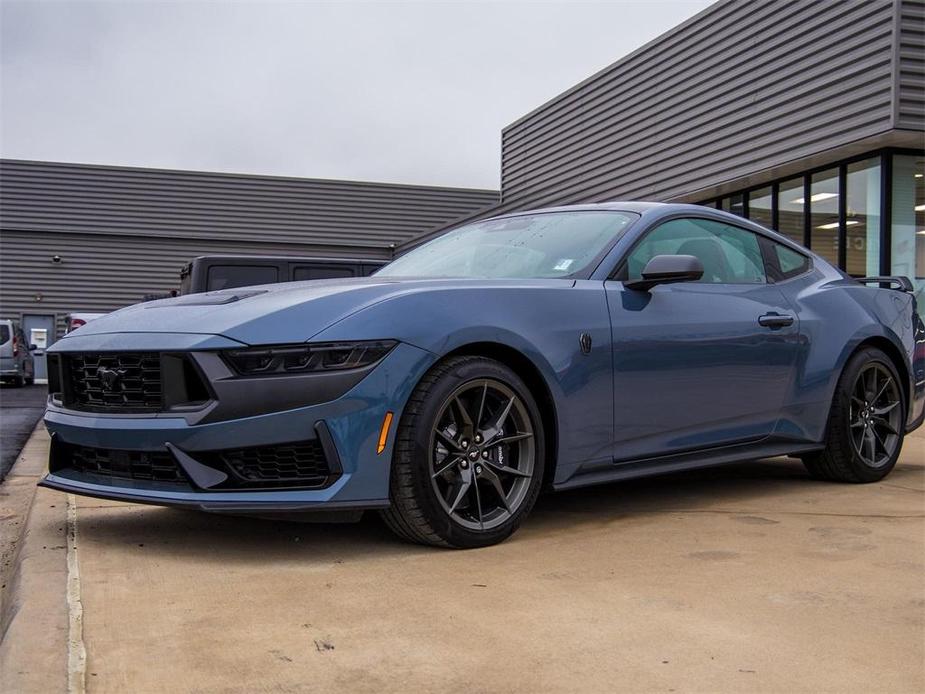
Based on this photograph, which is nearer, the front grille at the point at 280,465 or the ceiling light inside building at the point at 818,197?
the front grille at the point at 280,465

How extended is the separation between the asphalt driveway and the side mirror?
4157mm

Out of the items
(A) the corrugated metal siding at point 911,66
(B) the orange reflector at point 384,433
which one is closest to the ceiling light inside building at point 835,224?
(A) the corrugated metal siding at point 911,66

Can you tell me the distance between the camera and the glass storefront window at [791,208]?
45.9 ft

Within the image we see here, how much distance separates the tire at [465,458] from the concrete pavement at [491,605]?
11cm

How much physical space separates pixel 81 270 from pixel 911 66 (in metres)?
22.3

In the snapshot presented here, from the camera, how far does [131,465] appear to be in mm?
3496

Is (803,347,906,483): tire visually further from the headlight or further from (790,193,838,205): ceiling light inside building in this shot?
(790,193,838,205): ceiling light inside building

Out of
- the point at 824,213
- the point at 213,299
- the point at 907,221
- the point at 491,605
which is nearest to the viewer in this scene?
the point at 491,605

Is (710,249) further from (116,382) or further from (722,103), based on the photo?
(722,103)

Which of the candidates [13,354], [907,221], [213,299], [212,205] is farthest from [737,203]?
[212,205]

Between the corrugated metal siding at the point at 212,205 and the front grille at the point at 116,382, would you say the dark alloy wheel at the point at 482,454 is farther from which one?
the corrugated metal siding at the point at 212,205

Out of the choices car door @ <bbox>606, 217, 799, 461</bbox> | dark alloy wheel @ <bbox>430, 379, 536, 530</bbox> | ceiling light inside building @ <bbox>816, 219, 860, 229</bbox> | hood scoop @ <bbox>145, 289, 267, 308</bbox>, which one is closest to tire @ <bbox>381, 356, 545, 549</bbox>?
dark alloy wheel @ <bbox>430, 379, 536, 530</bbox>

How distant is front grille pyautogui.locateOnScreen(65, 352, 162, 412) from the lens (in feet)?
11.4

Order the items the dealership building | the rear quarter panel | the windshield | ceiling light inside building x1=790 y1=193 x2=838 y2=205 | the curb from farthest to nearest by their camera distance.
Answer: ceiling light inside building x1=790 y1=193 x2=838 y2=205 < the dealership building < the rear quarter panel < the windshield < the curb
